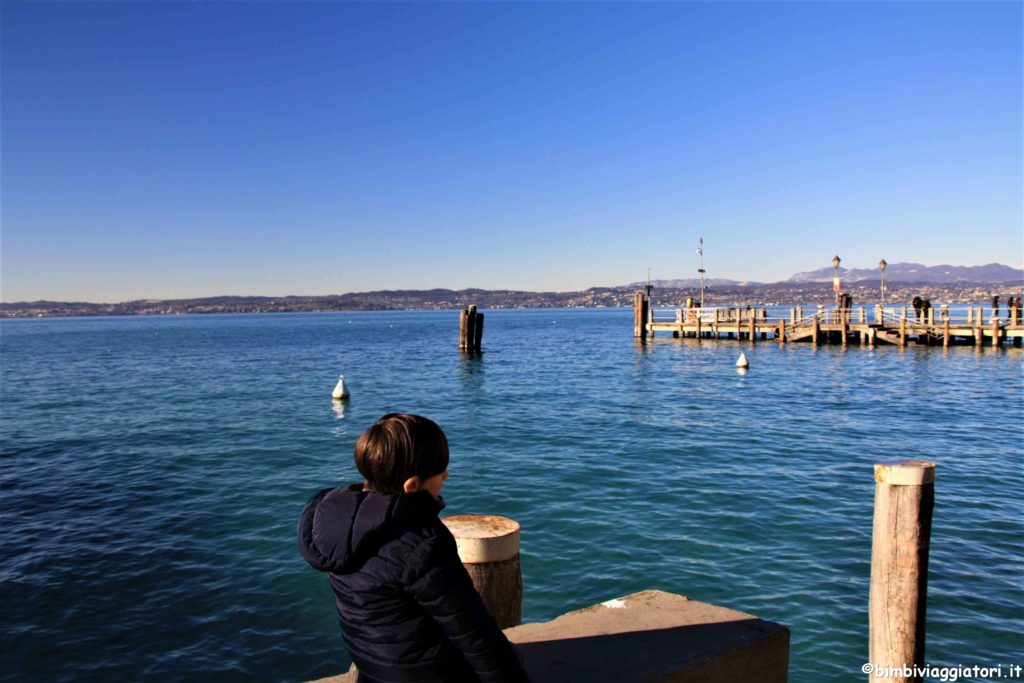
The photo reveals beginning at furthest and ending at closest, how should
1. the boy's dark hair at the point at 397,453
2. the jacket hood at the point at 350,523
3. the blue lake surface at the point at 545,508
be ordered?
the blue lake surface at the point at 545,508
the boy's dark hair at the point at 397,453
the jacket hood at the point at 350,523

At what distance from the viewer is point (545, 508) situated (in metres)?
13.2

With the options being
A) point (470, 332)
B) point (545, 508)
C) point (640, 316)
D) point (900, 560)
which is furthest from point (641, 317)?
point (900, 560)

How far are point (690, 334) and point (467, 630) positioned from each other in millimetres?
55983

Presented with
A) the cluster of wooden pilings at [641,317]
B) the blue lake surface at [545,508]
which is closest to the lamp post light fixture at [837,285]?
the cluster of wooden pilings at [641,317]

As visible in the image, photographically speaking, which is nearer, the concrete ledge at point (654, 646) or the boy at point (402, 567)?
the boy at point (402, 567)

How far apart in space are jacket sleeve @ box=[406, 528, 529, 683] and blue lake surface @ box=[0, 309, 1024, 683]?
5.73 m

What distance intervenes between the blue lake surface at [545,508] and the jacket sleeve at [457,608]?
18.8 ft

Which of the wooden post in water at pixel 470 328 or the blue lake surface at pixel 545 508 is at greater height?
the wooden post in water at pixel 470 328

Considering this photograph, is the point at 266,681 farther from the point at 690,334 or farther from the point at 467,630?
the point at 690,334

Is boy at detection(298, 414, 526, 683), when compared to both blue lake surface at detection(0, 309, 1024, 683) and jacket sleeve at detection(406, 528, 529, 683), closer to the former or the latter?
jacket sleeve at detection(406, 528, 529, 683)

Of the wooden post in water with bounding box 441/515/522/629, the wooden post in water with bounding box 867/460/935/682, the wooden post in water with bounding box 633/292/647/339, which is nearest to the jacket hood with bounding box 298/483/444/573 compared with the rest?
the wooden post in water with bounding box 441/515/522/629

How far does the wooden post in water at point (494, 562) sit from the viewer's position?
4727 mm

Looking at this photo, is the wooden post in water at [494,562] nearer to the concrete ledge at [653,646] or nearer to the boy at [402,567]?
the concrete ledge at [653,646]

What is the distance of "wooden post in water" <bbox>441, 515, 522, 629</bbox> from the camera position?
15.5 ft
